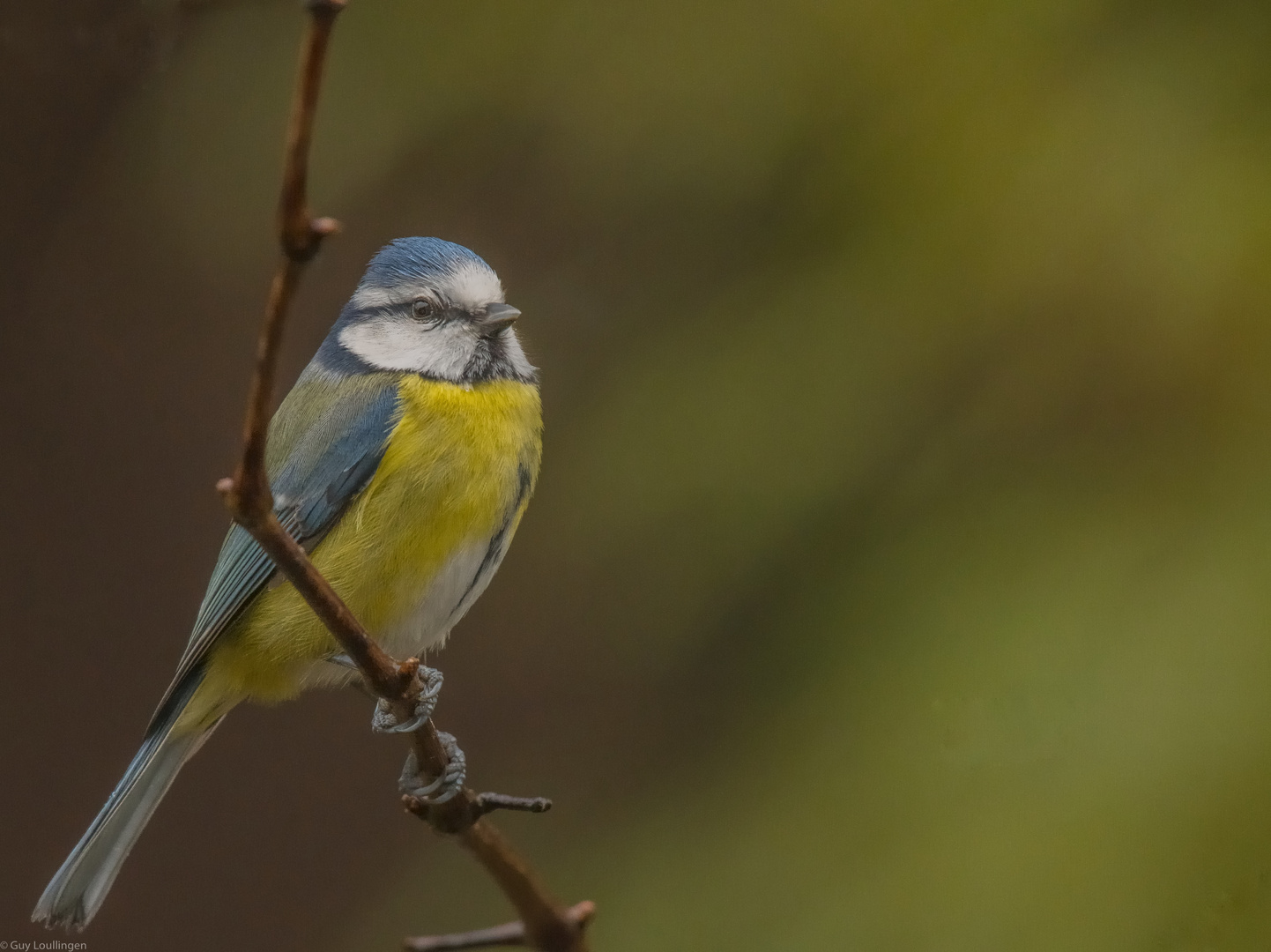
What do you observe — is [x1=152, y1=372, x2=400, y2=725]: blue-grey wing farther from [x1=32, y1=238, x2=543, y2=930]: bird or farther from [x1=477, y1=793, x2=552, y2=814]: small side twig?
[x1=477, y1=793, x2=552, y2=814]: small side twig

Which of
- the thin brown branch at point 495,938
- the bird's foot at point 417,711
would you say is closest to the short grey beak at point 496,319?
the bird's foot at point 417,711

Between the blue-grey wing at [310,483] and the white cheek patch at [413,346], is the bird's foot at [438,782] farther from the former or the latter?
the white cheek patch at [413,346]

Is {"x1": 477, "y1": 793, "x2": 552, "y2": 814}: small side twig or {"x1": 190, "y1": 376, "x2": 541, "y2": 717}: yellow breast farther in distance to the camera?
{"x1": 190, "y1": 376, "x2": 541, "y2": 717}: yellow breast

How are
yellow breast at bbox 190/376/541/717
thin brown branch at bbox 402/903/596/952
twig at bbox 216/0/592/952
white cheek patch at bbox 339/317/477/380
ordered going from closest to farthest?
1. twig at bbox 216/0/592/952
2. thin brown branch at bbox 402/903/596/952
3. yellow breast at bbox 190/376/541/717
4. white cheek patch at bbox 339/317/477/380

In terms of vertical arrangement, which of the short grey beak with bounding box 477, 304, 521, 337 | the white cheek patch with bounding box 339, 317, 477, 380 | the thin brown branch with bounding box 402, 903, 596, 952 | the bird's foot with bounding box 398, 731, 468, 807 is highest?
the short grey beak with bounding box 477, 304, 521, 337

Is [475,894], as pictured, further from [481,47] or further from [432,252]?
[481,47]

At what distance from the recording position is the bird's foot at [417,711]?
0.79 meters

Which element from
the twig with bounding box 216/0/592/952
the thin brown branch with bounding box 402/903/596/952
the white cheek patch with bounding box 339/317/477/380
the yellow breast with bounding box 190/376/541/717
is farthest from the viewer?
the white cheek patch with bounding box 339/317/477/380

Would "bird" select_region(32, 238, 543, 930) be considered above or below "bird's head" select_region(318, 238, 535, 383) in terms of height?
below

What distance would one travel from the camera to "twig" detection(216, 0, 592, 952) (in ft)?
1.36

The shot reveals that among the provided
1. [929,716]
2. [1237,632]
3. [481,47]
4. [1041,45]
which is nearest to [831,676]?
[929,716]

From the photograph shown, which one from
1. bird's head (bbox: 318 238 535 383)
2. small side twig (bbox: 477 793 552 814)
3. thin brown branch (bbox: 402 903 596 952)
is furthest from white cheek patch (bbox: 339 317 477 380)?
thin brown branch (bbox: 402 903 596 952)

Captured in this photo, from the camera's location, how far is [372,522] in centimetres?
99

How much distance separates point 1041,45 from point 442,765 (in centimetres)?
91
